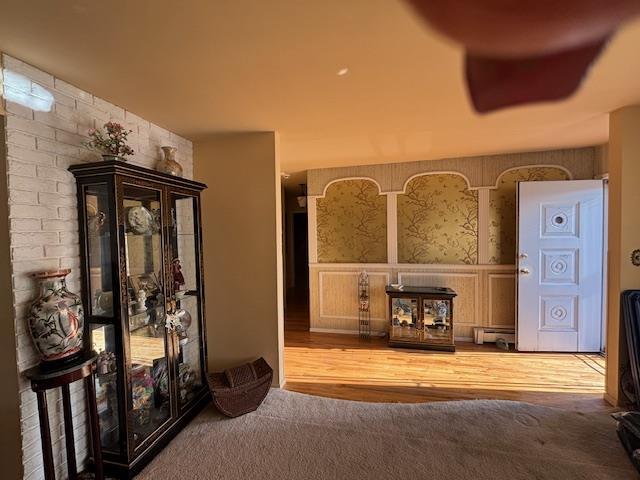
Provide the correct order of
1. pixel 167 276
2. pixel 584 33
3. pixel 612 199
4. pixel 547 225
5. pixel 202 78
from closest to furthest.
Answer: pixel 584 33 → pixel 202 78 → pixel 167 276 → pixel 612 199 → pixel 547 225

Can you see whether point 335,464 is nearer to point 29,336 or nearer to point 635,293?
point 29,336

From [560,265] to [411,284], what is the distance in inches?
59.4

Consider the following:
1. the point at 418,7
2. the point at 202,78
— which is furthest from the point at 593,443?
the point at 202,78

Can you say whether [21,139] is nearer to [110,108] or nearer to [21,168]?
[21,168]

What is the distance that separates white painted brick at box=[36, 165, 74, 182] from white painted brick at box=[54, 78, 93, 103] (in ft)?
1.37

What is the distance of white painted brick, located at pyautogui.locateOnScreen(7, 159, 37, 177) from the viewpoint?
127cm

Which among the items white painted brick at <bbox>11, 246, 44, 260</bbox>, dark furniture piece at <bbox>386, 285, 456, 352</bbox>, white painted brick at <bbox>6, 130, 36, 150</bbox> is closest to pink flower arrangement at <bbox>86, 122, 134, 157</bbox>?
white painted brick at <bbox>6, 130, 36, 150</bbox>

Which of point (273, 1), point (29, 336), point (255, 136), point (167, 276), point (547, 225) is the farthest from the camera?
point (547, 225)

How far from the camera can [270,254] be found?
7.64ft

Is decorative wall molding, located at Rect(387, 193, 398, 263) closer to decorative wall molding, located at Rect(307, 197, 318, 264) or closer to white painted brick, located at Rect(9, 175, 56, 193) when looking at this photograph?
decorative wall molding, located at Rect(307, 197, 318, 264)

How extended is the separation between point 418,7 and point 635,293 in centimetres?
248

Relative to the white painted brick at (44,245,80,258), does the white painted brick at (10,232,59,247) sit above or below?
above

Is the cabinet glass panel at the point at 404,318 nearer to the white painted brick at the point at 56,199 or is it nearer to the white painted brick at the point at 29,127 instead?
the white painted brick at the point at 56,199

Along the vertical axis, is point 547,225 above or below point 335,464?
above
